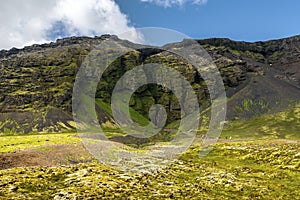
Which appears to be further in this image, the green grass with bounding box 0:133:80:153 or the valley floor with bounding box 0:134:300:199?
the green grass with bounding box 0:133:80:153

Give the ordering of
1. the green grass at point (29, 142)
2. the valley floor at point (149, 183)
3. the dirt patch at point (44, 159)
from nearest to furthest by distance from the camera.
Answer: the valley floor at point (149, 183) < the dirt patch at point (44, 159) < the green grass at point (29, 142)

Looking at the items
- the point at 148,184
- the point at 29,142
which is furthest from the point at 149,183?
the point at 29,142

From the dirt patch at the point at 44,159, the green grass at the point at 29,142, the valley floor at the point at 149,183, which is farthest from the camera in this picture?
the green grass at the point at 29,142

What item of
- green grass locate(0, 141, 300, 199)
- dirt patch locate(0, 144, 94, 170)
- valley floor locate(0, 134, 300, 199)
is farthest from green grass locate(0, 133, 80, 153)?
green grass locate(0, 141, 300, 199)

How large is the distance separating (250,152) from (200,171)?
27616 mm

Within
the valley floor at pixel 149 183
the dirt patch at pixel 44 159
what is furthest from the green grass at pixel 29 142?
the valley floor at pixel 149 183

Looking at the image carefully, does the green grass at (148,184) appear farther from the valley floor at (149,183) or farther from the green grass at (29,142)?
the green grass at (29,142)

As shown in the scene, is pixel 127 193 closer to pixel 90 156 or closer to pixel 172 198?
pixel 172 198

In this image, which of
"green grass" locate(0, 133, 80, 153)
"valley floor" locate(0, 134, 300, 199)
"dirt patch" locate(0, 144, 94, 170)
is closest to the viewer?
"valley floor" locate(0, 134, 300, 199)

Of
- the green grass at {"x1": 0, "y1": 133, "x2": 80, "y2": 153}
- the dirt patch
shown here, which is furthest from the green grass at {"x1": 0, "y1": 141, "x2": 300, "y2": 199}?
the green grass at {"x1": 0, "y1": 133, "x2": 80, "y2": 153}

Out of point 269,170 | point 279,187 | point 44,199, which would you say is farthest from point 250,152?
point 44,199

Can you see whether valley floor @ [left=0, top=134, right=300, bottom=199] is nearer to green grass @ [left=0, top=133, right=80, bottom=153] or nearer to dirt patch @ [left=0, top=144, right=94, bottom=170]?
dirt patch @ [left=0, top=144, right=94, bottom=170]

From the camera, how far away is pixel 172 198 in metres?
29.7

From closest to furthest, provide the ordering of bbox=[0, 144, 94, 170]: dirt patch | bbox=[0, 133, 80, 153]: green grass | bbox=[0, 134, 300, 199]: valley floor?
bbox=[0, 134, 300, 199]: valley floor < bbox=[0, 144, 94, 170]: dirt patch < bbox=[0, 133, 80, 153]: green grass
